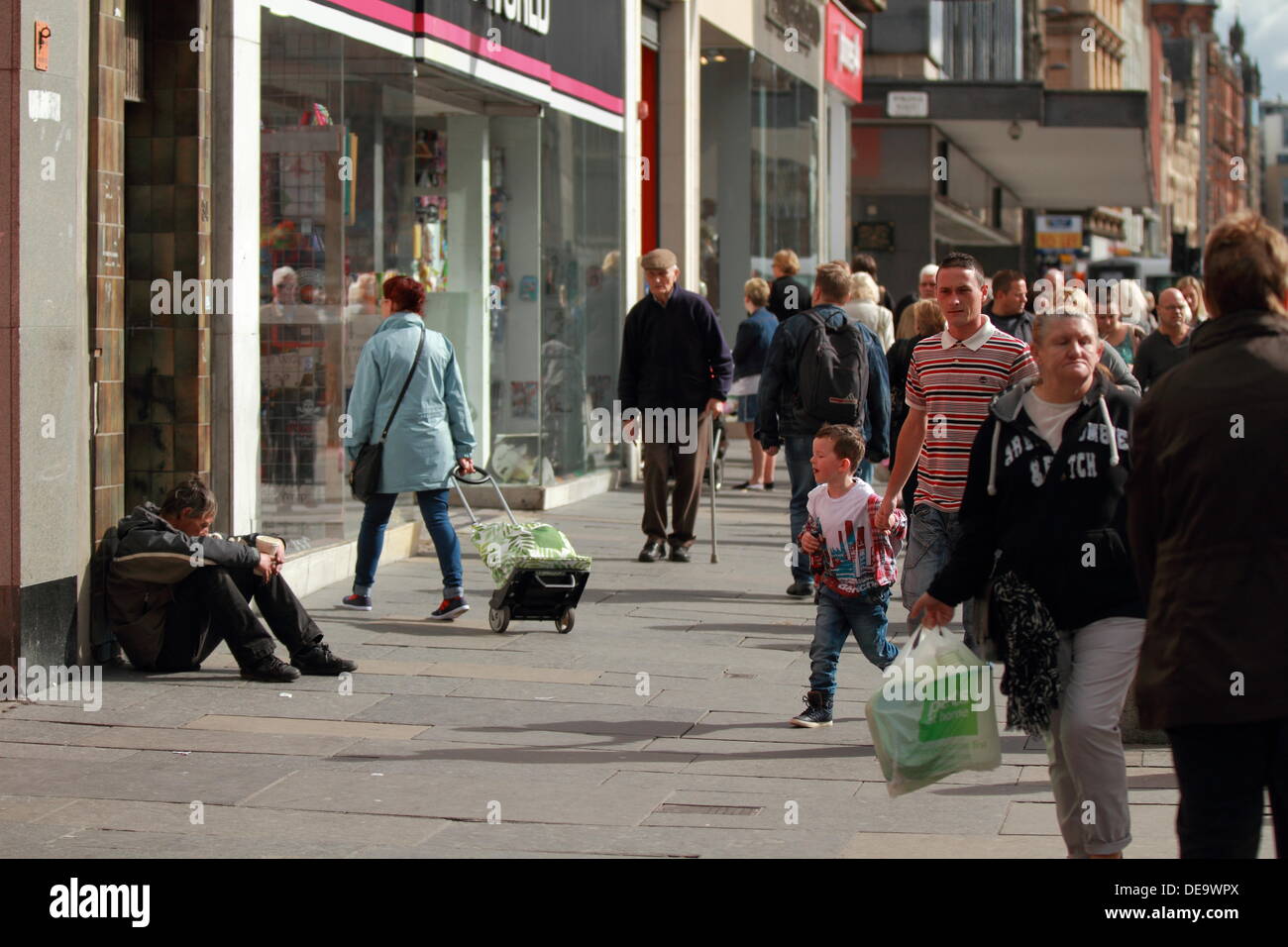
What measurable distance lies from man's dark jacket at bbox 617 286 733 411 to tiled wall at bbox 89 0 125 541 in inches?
161

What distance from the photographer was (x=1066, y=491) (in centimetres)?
501

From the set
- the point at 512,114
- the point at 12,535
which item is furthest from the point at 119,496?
the point at 512,114

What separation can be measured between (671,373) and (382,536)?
9.06 feet

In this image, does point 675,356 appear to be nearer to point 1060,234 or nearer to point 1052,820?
point 1052,820

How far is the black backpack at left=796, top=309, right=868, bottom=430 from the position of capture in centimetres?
1038

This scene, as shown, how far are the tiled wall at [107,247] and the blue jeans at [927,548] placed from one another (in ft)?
12.0

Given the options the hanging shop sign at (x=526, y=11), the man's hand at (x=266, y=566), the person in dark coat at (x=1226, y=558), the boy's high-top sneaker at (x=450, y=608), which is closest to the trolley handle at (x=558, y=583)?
the boy's high-top sneaker at (x=450, y=608)

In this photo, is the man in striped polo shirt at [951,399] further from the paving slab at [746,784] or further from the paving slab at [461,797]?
the paving slab at [461,797]

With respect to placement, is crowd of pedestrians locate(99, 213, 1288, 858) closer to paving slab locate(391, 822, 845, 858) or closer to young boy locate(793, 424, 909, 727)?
young boy locate(793, 424, 909, 727)

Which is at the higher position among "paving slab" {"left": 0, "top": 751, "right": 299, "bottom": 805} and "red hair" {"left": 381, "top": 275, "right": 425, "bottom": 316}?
"red hair" {"left": 381, "top": 275, "right": 425, "bottom": 316}

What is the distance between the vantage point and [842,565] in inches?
295

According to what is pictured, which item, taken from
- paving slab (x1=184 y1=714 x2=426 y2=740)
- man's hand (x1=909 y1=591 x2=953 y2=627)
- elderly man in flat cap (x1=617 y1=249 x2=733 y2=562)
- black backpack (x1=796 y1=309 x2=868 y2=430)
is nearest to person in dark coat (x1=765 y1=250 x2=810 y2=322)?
elderly man in flat cap (x1=617 y1=249 x2=733 y2=562)
